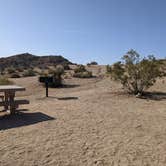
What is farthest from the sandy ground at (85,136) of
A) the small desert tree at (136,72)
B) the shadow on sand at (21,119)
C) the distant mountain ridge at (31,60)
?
the distant mountain ridge at (31,60)

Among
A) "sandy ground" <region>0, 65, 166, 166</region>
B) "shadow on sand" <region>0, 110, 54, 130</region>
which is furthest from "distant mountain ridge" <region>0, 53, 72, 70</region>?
"shadow on sand" <region>0, 110, 54, 130</region>

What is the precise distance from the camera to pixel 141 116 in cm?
952

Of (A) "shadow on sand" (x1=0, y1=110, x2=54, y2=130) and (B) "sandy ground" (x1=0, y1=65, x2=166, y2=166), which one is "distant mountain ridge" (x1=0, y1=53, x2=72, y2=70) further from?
(A) "shadow on sand" (x1=0, y1=110, x2=54, y2=130)

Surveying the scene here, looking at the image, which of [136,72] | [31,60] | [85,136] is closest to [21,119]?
[85,136]

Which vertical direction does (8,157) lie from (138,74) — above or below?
below

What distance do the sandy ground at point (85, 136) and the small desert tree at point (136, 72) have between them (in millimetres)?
3377

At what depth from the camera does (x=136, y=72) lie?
14906 mm

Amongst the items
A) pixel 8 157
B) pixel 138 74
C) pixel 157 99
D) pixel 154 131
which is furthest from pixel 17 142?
pixel 138 74

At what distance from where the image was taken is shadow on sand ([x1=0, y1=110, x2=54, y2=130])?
27.1ft

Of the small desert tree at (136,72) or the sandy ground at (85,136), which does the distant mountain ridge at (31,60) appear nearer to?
the small desert tree at (136,72)

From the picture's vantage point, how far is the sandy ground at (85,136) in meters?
5.61

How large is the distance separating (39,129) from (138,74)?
8296 mm

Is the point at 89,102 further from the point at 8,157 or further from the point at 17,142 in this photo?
the point at 8,157

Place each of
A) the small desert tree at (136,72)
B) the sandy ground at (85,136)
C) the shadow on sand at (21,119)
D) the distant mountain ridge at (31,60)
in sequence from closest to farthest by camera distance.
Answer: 1. the sandy ground at (85,136)
2. the shadow on sand at (21,119)
3. the small desert tree at (136,72)
4. the distant mountain ridge at (31,60)
